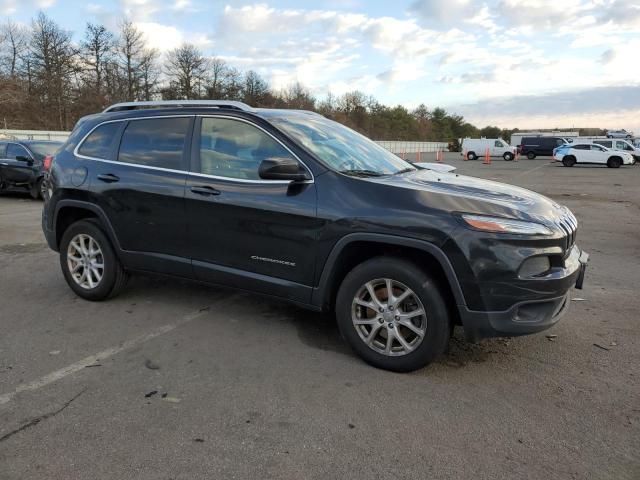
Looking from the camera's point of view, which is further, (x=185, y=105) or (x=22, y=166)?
(x=22, y=166)

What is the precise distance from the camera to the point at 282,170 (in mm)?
3613

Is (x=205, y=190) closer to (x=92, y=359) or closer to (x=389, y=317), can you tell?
(x=92, y=359)

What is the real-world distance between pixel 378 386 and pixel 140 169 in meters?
2.80

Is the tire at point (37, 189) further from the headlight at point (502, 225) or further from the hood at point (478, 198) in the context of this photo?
the headlight at point (502, 225)

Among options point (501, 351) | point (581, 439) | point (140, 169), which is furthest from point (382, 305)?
point (140, 169)

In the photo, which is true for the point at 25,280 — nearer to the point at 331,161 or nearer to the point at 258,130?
the point at 258,130

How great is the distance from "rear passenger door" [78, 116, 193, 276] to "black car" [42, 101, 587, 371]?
1 cm

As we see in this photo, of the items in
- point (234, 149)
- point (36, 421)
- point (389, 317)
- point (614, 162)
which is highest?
point (614, 162)

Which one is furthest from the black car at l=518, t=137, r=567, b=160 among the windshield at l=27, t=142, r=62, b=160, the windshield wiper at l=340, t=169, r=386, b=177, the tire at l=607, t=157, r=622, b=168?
the windshield wiper at l=340, t=169, r=386, b=177

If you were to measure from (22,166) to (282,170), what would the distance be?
12183mm

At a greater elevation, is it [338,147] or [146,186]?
[338,147]

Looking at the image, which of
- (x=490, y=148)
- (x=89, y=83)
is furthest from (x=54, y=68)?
(x=490, y=148)

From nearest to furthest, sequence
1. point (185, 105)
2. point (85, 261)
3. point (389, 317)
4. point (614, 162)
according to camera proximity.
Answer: point (389, 317), point (185, 105), point (85, 261), point (614, 162)

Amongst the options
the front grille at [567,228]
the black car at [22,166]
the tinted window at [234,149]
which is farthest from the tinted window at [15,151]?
the front grille at [567,228]
